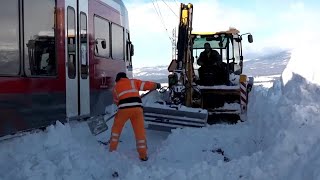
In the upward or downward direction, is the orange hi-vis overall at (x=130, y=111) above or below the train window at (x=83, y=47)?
below

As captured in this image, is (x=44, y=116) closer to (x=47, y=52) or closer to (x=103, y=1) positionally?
(x=47, y=52)

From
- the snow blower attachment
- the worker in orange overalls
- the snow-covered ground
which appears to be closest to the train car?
the snow-covered ground

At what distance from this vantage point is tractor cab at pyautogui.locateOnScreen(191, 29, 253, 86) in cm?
1321

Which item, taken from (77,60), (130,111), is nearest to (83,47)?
(77,60)

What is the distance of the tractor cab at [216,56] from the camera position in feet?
43.3

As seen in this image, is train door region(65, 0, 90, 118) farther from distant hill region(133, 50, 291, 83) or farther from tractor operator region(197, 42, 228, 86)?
distant hill region(133, 50, 291, 83)

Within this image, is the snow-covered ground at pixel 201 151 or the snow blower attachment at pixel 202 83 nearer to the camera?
the snow-covered ground at pixel 201 151

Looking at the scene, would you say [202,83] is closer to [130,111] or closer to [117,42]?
[117,42]

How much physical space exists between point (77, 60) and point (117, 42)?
3.23 meters

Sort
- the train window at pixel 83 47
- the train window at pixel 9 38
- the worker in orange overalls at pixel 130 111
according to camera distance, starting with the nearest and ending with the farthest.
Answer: the train window at pixel 9 38 < the worker in orange overalls at pixel 130 111 < the train window at pixel 83 47

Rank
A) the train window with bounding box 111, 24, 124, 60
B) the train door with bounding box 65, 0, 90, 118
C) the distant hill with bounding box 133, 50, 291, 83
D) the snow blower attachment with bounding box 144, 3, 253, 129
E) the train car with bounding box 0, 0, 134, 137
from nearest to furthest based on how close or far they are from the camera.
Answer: the train car with bounding box 0, 0, 134, 137, the train door with bounding box 65, 0, 90, 118, the snow blower attachment with bounding box 144, 3, 253, 129, the train window with bounding box 111, 24, 124, 60, the distant hill with bounding box 133, 50, 291, 83

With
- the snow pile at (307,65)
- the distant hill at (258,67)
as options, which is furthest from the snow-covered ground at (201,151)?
the distant hill at (258,67)

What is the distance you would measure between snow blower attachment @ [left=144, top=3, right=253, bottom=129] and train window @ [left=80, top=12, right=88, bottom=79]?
1.52 m

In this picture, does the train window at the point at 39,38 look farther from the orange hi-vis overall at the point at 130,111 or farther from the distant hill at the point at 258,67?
the distant hill at the point at 258,67
